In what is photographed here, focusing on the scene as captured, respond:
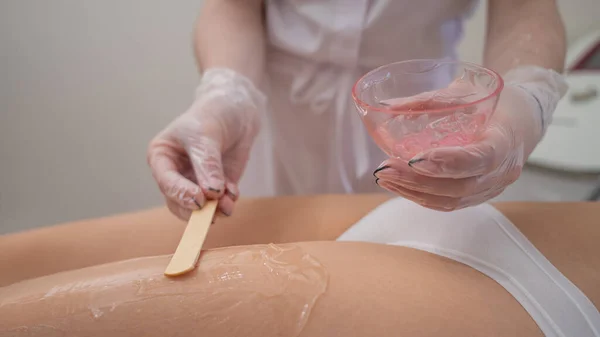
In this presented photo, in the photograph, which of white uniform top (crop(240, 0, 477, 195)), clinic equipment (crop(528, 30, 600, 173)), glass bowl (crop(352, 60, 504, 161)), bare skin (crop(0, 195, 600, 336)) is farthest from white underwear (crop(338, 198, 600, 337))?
clinic equipment (crop(528, 30, 600, 173))

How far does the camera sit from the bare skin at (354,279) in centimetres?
46

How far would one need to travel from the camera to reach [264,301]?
0.48 metres

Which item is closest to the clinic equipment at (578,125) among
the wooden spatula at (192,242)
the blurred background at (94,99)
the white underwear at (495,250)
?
the blurred background at (94,99)

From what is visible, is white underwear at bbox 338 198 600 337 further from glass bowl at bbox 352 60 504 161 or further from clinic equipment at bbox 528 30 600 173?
clinic equipment at bbox 528 30 600 173

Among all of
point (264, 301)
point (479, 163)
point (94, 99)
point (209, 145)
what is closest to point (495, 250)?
point (479, 163)

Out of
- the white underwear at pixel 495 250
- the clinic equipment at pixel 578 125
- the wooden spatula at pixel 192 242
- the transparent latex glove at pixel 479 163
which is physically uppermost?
the transparent latex glove at pixel 479 163

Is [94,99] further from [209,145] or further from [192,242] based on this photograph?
[192,242]

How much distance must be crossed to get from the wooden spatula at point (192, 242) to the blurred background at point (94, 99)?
1.22 metres

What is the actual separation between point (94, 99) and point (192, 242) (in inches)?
53.1

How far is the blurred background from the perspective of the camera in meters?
1.58

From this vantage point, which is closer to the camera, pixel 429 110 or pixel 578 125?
pixel 429 110

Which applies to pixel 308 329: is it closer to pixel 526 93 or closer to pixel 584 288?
pixel 584 288

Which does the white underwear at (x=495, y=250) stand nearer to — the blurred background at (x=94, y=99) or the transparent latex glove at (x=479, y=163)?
the transparent latex glove at (x=479, y=163)

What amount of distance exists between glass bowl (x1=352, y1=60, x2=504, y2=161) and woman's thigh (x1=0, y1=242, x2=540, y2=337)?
146 millimetres
